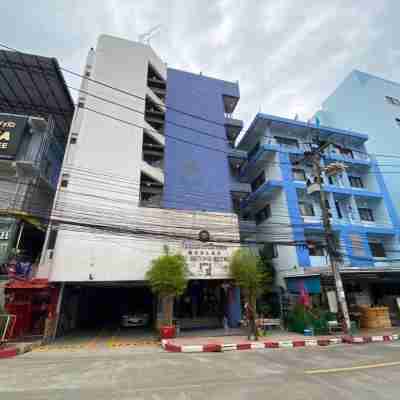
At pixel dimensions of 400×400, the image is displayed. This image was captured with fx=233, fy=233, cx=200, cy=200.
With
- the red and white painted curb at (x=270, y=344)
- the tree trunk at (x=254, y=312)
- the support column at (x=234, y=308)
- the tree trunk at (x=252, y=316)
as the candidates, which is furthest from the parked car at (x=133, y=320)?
the tree trunk at (x=254, y=312)

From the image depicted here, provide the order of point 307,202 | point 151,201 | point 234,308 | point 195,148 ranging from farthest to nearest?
point 307,202 → point 195,148 → point 151,201 → point 234,308

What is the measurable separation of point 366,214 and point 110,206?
23436mm

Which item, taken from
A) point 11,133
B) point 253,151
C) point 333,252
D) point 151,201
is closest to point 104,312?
point 151,201

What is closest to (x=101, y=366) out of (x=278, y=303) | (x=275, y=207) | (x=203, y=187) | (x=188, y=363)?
(x=188, y=363)

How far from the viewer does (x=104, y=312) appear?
2325 centimetres

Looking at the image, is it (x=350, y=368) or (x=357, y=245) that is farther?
(x=357, y=245)

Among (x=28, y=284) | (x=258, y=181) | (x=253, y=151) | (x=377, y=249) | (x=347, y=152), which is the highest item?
(x=253, y=151)

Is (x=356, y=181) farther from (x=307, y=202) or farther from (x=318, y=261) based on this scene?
(x=318, y=261)

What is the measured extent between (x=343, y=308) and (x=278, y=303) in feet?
23.4

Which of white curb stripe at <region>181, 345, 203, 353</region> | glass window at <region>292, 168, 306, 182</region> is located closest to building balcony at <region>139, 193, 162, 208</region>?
white curb stripe at <region>181, 345, 203, 353</region>

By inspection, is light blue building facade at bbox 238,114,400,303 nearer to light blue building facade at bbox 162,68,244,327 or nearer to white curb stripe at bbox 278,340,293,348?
light blue building facade at bbox 162,68,244,327

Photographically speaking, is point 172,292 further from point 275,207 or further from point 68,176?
point 275,207

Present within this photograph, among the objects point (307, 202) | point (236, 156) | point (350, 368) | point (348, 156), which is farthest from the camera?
point (348, 156)

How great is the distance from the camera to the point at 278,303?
18.3 meters
